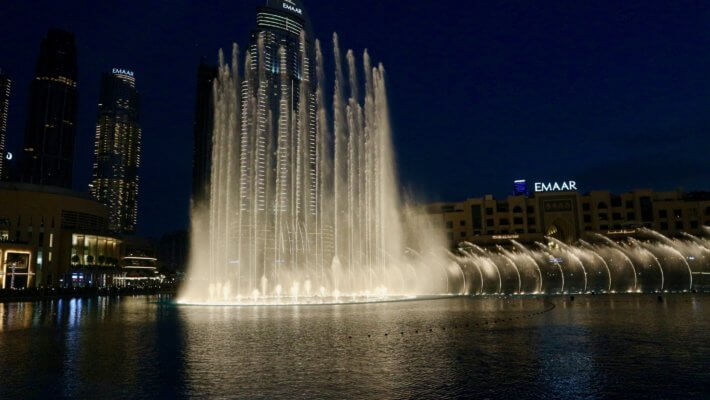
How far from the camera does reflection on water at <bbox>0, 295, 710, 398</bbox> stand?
11.7 meters

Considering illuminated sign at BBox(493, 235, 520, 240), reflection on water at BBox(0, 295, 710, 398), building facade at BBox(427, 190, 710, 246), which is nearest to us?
reflection on water at BBox(0, 295, 710, 398)

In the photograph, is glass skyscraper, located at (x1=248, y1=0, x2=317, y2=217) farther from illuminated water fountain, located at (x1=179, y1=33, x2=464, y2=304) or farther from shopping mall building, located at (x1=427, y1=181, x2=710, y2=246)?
shopping mall building, located at (x1=427, y1=181, x2=710, y2=246)

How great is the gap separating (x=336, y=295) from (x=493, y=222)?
80.4m

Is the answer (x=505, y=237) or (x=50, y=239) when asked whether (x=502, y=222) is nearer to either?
(x=505, y=237)

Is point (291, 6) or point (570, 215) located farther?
point (291, 6)

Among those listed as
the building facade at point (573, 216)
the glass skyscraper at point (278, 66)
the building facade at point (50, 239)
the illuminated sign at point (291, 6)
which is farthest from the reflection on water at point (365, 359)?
the illuminated sign at point (291, 6)

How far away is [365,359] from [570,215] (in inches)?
4673

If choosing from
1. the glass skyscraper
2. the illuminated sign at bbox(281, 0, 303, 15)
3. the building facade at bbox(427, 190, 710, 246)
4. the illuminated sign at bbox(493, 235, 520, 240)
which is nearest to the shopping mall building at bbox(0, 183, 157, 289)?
the glass skyscraper

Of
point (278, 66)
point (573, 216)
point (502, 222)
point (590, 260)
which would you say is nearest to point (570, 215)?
point (573, 216)

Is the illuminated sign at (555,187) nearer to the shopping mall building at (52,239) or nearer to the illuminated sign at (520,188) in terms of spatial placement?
the illuminated sign at (520,188)

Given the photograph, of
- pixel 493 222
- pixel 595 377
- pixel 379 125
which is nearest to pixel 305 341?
pixel 595 377

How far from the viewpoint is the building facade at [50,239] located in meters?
94.0

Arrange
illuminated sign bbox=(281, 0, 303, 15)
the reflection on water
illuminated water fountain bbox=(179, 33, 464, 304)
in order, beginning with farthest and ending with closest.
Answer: illuminated sign bbox=(281, 0, 303, 15) → illuminated water fountain bbox=(179, 33, 464, 304) → the reflection on water

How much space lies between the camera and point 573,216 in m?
123
